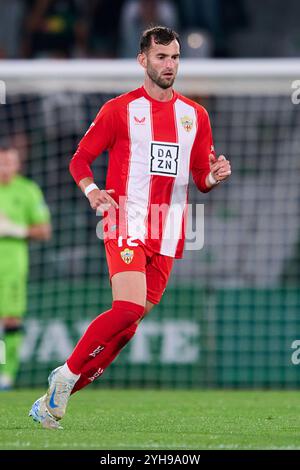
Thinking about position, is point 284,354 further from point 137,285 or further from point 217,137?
point 137,285

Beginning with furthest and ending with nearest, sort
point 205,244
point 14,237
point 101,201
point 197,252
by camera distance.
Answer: point 205,244, point 197,252, point 14,237, point 101,201

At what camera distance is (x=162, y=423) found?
23.9 feet

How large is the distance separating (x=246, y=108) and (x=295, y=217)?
148 centimetres

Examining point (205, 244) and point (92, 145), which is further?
point (205, 244)

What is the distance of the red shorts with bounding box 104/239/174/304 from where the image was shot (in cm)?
679

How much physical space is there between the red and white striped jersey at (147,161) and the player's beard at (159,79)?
0.15 meters

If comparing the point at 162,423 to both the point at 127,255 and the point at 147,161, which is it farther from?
the point at 147,161

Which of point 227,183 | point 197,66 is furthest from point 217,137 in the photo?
point 197,66

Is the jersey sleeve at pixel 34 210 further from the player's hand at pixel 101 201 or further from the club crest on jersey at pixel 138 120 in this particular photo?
the player's hand at pixel 101 201

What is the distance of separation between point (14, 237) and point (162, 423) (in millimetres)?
5110

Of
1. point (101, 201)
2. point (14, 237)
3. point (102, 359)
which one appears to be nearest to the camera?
point (101, 201)

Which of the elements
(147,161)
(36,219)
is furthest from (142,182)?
(36,219)

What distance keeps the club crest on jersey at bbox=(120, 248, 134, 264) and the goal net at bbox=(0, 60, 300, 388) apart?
16.5ft

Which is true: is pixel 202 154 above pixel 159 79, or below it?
below
